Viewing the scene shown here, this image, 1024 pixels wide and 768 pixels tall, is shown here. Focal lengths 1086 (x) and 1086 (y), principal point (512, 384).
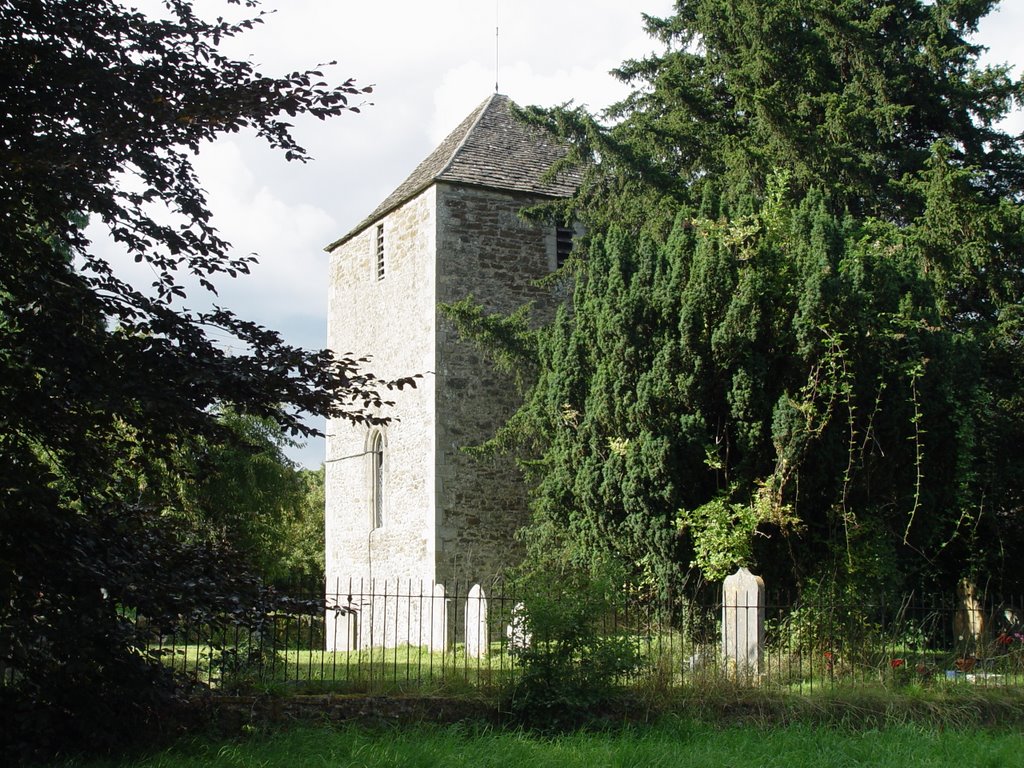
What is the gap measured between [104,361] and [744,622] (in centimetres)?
707

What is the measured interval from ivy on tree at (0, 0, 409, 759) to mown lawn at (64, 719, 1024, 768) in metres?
0.93

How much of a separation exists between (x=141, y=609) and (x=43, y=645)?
0.70 meters

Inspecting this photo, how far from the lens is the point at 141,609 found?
8008 millimetres

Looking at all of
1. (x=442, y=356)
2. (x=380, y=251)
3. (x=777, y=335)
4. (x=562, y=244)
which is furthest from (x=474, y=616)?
(x=380, y=251)

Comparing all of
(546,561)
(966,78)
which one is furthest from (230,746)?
(966,78)

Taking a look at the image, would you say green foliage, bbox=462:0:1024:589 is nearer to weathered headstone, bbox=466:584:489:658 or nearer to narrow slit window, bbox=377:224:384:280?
weathered headstone, bbox=466:584:489:658

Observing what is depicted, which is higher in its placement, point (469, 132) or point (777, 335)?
point (469, 132)

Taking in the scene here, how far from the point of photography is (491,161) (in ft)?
68.8

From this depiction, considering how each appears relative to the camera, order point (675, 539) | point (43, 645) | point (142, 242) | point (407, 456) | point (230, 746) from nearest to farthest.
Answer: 1. point (43, 645)
2. point (230, 746)
3. point (142, 242)
4. point (675, 539)
5. point (407, 456)

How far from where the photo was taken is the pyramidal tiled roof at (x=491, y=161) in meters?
20.3

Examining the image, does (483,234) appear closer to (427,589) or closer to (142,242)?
(427,589)

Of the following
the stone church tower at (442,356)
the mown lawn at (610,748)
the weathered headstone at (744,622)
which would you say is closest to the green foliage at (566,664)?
the mown lawn at (610,748)

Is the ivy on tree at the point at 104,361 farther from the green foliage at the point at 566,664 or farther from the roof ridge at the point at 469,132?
the roof ridge at the point at 469,132

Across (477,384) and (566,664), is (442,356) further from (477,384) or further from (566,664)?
(566,664)
